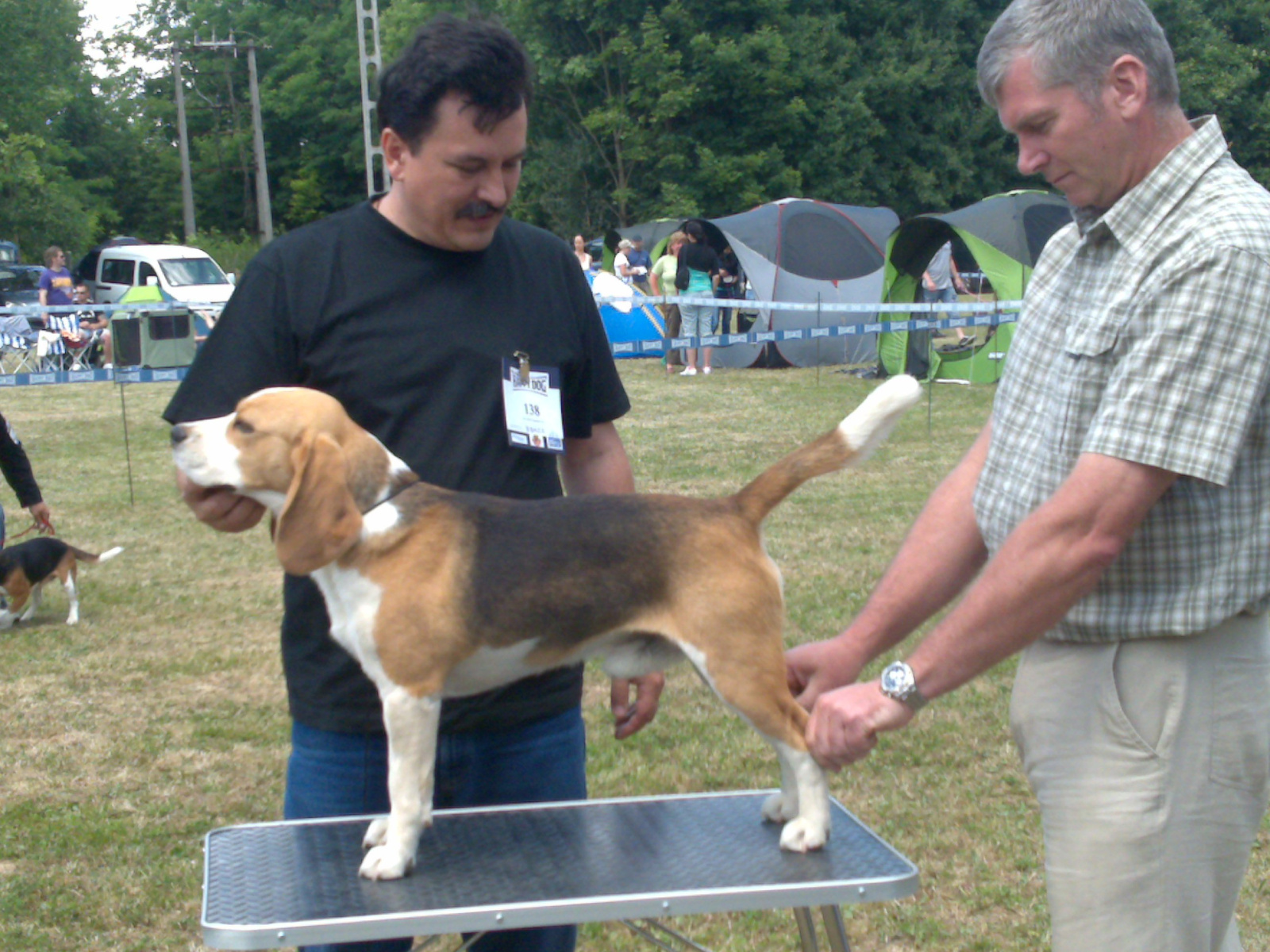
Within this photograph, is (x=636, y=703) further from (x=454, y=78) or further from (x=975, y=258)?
(x=975, y=258)

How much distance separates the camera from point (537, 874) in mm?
2463

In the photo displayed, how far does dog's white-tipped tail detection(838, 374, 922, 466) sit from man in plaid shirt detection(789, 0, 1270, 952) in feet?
0.77

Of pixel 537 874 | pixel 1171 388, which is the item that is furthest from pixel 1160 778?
pixel 537 874

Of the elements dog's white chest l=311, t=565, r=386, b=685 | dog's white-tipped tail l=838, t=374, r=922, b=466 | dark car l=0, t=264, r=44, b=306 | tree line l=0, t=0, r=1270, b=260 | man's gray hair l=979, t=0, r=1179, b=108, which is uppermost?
tree line l=0, t=0, r=1270, b=260

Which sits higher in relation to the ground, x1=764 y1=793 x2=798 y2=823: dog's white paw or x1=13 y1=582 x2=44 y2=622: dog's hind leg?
x1=764 y1=793 x2=798 y2=823: dog's white paw

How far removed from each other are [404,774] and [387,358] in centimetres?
84

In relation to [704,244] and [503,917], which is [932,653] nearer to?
[503,917]

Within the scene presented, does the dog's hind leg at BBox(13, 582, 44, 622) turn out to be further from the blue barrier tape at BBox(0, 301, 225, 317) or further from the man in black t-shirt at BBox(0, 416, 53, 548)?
the blue barrier tape at BBox(0, 301, 225, 317)

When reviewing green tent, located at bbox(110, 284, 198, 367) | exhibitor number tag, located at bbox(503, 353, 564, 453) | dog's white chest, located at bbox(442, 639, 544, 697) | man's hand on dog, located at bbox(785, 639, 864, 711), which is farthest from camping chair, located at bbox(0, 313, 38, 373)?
man's hand on dog, located at bbox(785, 639, 864, 711)

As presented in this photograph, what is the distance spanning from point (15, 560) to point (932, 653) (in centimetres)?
711

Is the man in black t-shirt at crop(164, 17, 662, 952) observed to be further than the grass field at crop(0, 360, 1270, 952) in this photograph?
No

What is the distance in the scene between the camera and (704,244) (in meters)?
21.4

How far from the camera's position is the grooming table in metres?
2.23

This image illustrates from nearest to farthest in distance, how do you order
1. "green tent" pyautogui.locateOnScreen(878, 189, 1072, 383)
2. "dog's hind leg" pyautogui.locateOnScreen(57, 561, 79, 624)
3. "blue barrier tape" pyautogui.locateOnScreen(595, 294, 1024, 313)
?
1. "dog's hind leg" pyautogui.locateOnScreen(57, 561, 79, 624)
2. "blue barrier tape" pyautogui.locateOnScreen(595, 294, 1024, 313)
3. "green tent" pyautogui.locateOnScreen(878, 189, 1072, 383)
